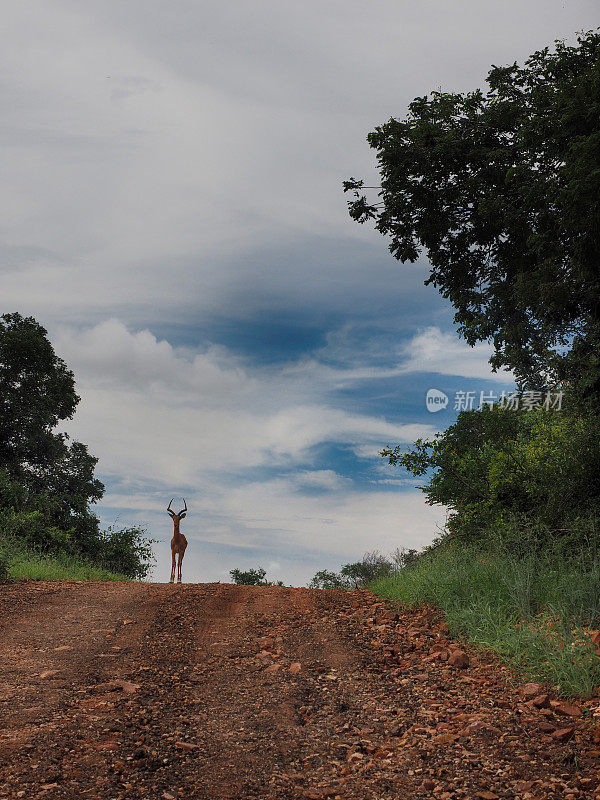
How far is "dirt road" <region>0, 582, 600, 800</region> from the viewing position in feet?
15.8

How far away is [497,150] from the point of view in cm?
1214

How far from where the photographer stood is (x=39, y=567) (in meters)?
13.6

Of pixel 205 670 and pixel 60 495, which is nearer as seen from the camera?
pixel 205 670

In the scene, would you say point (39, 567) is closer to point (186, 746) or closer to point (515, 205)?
point (186, 746)

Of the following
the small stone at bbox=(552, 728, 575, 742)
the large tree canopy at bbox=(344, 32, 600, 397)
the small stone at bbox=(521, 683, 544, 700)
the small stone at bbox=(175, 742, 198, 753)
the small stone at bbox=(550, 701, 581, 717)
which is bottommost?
the small stone at bbox=(175, 742, 198, 753)

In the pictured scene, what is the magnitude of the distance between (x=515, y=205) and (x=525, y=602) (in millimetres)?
6988

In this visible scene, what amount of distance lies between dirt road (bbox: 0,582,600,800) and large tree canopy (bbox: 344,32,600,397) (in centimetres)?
561

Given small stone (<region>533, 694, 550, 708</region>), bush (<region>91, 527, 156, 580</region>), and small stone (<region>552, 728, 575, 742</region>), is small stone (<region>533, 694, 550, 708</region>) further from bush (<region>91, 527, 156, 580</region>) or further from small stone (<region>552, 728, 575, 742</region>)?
bush (<region>91, 527, 156, 580</region>)

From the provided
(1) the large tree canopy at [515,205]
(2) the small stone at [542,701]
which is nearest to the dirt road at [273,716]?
(2) the small stone at [542,701]

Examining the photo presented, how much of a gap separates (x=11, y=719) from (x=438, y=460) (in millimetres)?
9705

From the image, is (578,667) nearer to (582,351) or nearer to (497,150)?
(582,351)

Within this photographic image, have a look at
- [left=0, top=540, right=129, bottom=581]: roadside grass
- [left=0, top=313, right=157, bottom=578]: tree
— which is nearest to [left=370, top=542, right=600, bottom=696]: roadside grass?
[left=0, top=540, right=129, bottom=581]: roadside grass

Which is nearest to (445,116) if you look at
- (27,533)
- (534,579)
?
(534,579)

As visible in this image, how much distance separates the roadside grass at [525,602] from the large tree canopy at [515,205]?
3180 millimetres
